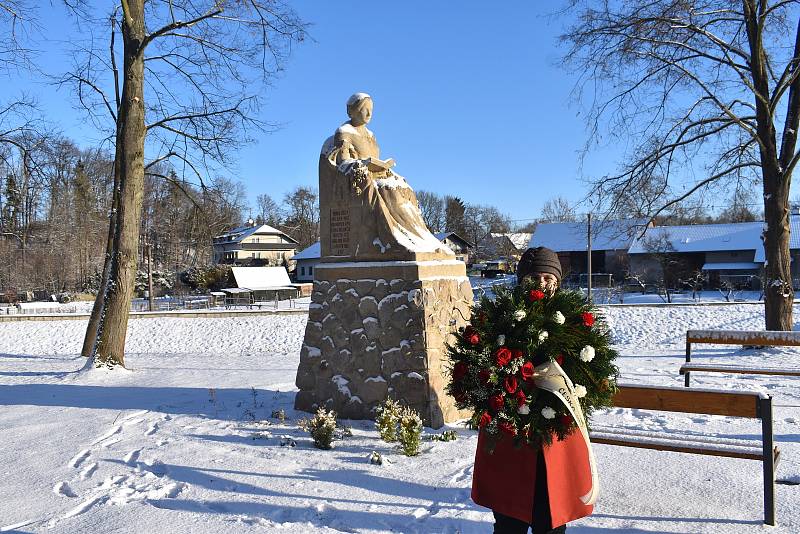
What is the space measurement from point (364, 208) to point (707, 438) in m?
3.81

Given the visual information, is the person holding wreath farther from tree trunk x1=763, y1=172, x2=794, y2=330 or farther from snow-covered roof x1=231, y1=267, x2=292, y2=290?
snow-covered roof x1=231, y1=267, x2=292, y2=290

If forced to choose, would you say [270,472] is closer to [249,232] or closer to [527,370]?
[527,370]

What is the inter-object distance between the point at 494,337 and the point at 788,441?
3.94m

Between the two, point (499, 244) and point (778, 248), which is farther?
point (499, 244)

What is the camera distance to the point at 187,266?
47.0 m

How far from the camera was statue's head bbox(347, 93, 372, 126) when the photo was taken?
22.0ft

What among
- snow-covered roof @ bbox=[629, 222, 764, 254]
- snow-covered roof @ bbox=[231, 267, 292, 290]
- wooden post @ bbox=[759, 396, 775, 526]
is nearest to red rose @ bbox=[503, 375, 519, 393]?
wooden post @ bbox=[759, 396, 775, 526]

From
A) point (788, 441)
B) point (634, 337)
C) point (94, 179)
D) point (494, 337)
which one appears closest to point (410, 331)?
point (494, 337)

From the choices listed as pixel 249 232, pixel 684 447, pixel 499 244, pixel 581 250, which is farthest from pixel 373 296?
pixel 499 244

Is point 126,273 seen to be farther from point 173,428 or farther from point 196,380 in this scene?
point 173,428

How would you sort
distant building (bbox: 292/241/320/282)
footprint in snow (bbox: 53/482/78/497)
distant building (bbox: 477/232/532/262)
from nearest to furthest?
footprint in snow (bbox: 53/482/78/497), distant building (bbox: 292/241/320/282), distant building (bbox: 477/232/532/262)

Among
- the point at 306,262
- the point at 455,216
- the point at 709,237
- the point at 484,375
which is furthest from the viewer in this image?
the point at 455,216

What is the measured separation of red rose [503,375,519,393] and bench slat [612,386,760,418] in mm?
1757

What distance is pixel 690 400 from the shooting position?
4.07 m
